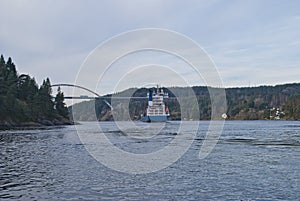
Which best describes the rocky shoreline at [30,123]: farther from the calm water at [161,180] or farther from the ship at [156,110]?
the calm water at [161,180]

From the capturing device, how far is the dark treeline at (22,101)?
310 feet

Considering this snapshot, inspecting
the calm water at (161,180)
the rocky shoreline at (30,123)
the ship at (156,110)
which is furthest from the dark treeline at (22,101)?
the calm water at (161,180)

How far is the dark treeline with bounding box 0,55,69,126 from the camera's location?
310ft

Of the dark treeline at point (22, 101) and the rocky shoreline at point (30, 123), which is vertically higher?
the dark treeline at point (22, 101)

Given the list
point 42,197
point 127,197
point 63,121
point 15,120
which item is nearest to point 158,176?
point 127,197

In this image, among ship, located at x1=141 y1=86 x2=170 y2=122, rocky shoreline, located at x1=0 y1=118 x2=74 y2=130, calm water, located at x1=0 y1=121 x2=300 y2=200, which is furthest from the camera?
ship, located at x1=141 y1=86 x2=170 y2=122

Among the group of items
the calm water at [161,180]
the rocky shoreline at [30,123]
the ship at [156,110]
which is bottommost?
the calm water at [161,180]

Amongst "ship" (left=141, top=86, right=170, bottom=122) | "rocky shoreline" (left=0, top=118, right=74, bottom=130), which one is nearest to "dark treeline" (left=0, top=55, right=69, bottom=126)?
"rocky shoreline" (left=0, top=118, right=74, bottom=130)

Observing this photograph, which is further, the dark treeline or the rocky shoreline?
the dark treeline

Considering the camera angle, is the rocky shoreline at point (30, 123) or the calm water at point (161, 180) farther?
the rocky shoreline at point (30, 123)

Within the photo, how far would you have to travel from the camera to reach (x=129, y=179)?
63.5ft

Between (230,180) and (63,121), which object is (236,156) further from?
(63,121)

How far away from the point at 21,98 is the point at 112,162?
9104 centimetres

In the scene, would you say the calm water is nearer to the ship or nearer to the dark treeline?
the dark treeline
